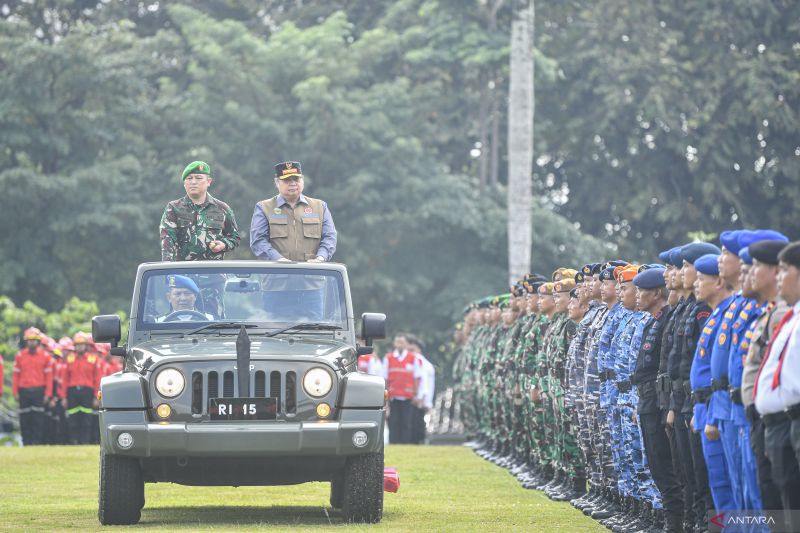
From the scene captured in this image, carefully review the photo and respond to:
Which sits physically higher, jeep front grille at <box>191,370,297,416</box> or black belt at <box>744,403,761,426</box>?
jeep front grille at <box>191,370,297,416</box>

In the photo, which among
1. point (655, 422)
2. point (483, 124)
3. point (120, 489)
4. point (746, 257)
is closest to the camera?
point (746, 257)

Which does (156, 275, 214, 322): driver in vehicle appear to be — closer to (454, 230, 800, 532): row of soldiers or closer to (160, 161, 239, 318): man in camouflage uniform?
(160, 161, 239, 318): man in camouflage uniform

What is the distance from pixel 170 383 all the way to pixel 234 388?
0.46 m

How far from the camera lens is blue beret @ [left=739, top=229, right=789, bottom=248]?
9.89 meters

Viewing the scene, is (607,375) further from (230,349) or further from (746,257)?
(746,257)

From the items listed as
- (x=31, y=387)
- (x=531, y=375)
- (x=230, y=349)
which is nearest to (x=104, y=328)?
(x=230, y=349)

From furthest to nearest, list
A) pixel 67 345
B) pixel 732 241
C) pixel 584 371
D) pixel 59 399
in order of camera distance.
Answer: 1. pixel 59 399
2. pixel 67 345
3. pixel 584 371
4. pixel 732 241

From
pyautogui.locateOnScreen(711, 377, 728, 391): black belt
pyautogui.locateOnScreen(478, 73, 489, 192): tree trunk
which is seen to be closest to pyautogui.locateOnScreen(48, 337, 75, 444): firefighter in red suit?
pyautogui.locateOnScreen(478, 73, 489, 192): tree trunk

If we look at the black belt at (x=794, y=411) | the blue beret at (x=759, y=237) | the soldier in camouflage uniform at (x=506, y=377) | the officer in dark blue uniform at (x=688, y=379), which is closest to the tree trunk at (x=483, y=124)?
the soldier in camouflage uniform at (x=506, y=377)

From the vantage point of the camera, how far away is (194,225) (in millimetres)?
15406

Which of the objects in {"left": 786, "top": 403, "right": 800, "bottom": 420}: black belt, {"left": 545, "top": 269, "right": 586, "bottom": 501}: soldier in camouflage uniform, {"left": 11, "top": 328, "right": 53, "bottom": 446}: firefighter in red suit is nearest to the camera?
{"left": 786, "top": 403, "right": 800, "bottom": 420}: black belt

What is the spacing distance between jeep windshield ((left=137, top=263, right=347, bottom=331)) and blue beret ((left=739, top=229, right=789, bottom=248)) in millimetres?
4373

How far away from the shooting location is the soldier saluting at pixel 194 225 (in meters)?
15.3

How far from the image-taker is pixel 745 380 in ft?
31.7
